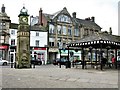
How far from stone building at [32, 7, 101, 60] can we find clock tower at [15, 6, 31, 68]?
2640 centimetres

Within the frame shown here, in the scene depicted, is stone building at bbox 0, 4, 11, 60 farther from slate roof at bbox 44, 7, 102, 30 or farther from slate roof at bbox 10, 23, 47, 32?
slate roof at bbox 44, 7, 102, 30

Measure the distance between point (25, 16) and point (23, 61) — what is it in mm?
5190

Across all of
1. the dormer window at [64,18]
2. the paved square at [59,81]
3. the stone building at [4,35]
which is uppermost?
the dormer window at [64,18]

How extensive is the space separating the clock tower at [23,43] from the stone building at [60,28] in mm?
26404

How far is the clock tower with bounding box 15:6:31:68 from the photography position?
27.1m

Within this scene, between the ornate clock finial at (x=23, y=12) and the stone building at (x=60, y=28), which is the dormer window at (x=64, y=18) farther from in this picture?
the ornate clock finial at (x=23, y=12)

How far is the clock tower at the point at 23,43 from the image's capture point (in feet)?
88.8

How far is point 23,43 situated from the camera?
1074 inches

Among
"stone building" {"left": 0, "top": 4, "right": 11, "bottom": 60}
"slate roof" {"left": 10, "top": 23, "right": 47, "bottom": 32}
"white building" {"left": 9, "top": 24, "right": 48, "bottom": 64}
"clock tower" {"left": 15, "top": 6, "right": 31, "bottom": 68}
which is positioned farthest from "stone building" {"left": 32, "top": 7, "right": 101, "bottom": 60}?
"clock tower" {"left": 15, "top": 6, "right": 31, "bottom": 68}

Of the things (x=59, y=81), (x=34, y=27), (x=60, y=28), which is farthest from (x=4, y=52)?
(x=59, y=81)

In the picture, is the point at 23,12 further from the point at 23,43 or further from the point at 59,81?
the point at 59,81

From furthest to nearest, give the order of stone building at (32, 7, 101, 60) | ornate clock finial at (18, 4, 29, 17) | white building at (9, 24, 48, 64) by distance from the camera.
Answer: stone building at (32, 7, 101, 60)
white building at (9, 24, 48, 64)
ornate clock finial at (18, 4, 29, 17)

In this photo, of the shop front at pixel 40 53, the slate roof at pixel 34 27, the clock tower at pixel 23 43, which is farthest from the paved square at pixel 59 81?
the shop front at pixel 40 53

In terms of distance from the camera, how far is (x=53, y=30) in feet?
184
